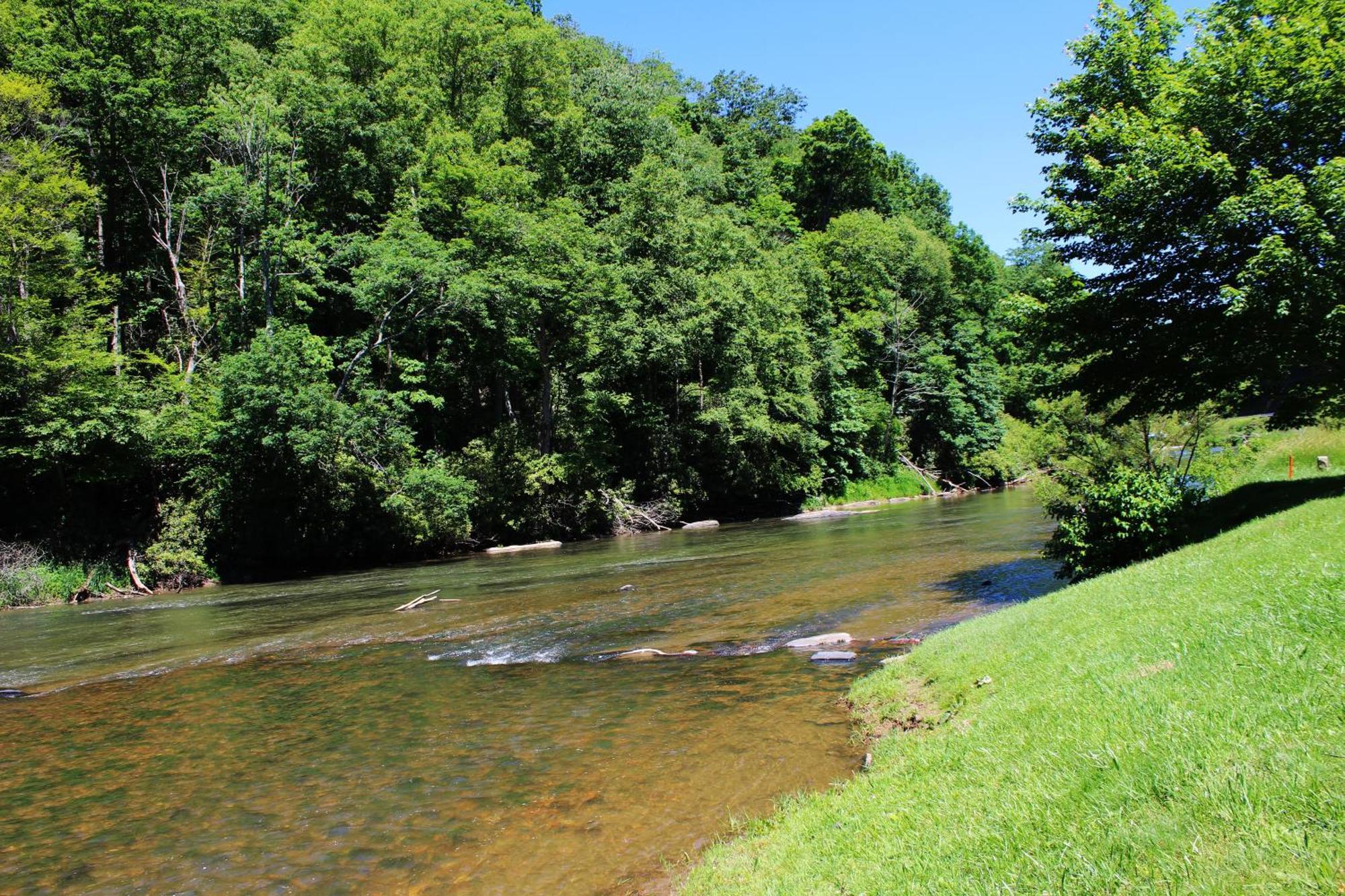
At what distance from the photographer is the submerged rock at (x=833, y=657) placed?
38.8ft

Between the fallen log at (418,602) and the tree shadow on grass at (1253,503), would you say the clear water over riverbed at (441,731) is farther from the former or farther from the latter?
the tree shadow on grass at (1253,503)

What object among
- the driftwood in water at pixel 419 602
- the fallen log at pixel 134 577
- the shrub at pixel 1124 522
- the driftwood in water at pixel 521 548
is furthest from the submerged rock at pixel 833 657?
the fallen log at pixel 134 577

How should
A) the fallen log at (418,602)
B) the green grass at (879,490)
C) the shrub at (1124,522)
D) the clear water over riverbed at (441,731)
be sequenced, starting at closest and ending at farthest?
1. the clear water over riverbed at (441,731)
2. the shrub at (1124,522)
3. the fallen log at (418,602)
4. the green grass at (879,490)

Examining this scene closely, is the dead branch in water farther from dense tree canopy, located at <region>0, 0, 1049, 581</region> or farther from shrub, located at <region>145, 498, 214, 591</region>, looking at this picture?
shrub, located at <region>145, 498, 214, 591</region>

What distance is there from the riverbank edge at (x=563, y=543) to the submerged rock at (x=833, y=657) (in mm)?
23948

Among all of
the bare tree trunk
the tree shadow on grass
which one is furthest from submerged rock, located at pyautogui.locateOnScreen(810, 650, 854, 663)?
the bare tree trunk

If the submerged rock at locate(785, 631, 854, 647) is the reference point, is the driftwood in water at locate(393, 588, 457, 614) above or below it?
above

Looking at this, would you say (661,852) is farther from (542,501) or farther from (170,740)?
(542,501)

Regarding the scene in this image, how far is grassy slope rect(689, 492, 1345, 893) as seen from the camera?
3.60 metres

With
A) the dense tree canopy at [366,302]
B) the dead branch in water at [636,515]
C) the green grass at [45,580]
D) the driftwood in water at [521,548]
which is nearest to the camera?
the green grass at [45,580]

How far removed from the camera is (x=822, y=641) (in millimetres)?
12945

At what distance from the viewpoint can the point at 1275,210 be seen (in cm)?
1162

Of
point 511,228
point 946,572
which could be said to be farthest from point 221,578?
point 946,572

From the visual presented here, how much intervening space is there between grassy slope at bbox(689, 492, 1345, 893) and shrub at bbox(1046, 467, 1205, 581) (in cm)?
544
